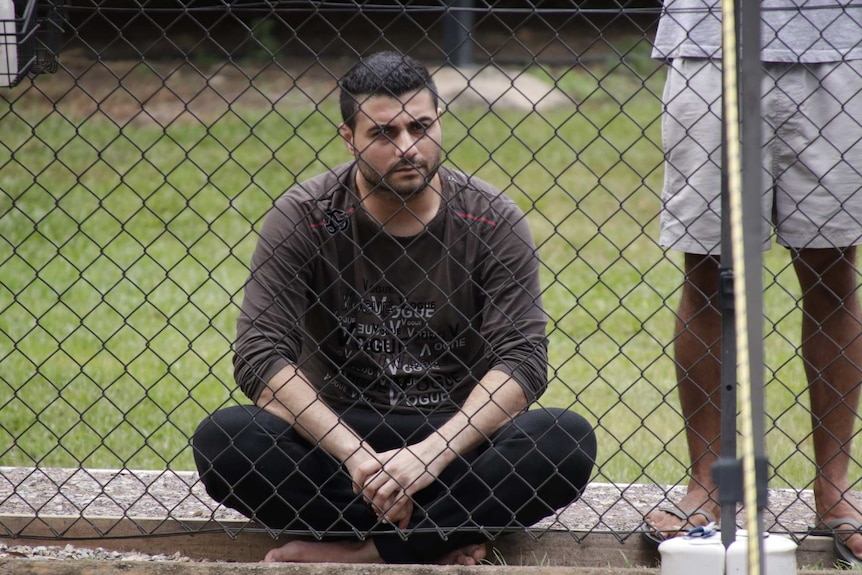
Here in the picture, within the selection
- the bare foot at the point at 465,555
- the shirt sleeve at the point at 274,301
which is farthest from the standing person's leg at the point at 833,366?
the shirt sleeve at the point at 274,301

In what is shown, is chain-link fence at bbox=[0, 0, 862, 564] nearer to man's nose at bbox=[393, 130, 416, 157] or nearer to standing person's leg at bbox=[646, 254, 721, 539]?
standing person's leg at bbox=[646, 254, 721, 539]

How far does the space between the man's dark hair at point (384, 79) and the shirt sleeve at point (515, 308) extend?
1.29 feet

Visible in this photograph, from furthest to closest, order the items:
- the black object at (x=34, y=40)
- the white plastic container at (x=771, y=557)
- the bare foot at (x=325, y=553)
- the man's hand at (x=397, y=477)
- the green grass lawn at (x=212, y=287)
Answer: the green grass lawn at (x=212, y=287)
the bare foot at (x=325, y=553)
the man's hand at (x=397, y=477)
the black object at (x=34, y=40)
the white plastic container at (x=771, y=557)

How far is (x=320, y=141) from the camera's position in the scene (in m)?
8.95

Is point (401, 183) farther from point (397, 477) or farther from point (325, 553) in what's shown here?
point (325, 553)

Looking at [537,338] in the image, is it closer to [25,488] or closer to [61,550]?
[61,550]

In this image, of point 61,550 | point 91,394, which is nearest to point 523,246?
point 61,550

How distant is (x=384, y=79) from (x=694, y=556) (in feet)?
4.39

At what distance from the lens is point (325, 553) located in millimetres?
2688

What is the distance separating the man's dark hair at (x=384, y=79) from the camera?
2.61 m

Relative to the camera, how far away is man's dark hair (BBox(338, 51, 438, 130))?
8.57 ft

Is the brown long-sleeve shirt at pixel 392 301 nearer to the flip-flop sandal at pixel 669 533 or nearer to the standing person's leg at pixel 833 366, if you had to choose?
the flip-flop sandal at pixel 669 533

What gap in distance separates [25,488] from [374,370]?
1132 millimetres

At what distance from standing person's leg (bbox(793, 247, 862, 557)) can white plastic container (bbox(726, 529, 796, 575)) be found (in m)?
0.77
